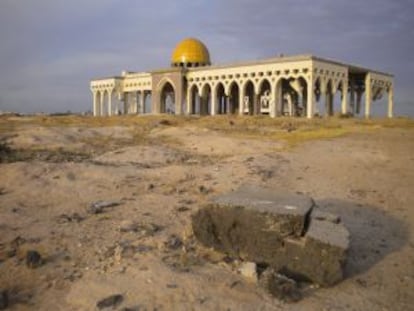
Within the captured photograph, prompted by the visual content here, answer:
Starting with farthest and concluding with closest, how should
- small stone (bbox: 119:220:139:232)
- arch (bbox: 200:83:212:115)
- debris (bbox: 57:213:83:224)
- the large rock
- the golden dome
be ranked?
the golden dome → arch (bbox: 200:83:212:115) → debris (bbox: 57:213:83:224) → small stone (bbox: 119:220:139:232) → the large rock

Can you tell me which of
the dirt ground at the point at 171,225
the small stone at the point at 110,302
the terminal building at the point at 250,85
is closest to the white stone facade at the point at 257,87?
the terminal building at the point at 250,85

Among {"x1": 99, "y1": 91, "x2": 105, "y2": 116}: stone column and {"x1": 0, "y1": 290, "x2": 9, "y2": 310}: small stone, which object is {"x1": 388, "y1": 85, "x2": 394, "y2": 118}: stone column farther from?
{"x1": 0, "y1": 290, "x2": 9, "y2": 310}: small stone

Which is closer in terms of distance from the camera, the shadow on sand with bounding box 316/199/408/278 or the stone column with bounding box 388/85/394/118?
the shadow on sand with bounding box 316/199/408/278

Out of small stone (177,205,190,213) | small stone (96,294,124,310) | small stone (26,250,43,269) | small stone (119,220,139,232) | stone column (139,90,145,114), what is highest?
stone column (139,90,145,114)

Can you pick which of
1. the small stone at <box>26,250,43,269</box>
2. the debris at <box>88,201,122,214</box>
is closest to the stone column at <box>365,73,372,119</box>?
the debris at <box>88,201,122,214</box>

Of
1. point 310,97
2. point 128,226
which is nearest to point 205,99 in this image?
point 310,97

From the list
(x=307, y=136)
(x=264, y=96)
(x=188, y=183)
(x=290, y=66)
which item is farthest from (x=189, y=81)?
(x=188, y=183)

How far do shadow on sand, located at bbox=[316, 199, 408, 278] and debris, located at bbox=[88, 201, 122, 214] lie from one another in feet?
14.2

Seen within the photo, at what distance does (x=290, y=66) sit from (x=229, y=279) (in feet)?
106

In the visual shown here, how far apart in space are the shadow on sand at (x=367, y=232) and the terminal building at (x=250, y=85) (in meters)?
26.5

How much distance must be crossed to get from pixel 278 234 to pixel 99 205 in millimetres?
4119

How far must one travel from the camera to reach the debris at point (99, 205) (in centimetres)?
854

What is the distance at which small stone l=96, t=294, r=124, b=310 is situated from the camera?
209 inches

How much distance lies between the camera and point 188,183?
11000 millimetres
